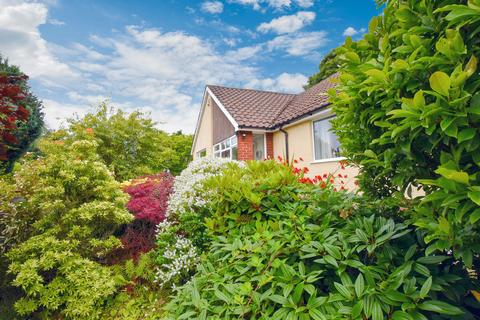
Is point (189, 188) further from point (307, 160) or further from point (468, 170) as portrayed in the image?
point (307, 160)

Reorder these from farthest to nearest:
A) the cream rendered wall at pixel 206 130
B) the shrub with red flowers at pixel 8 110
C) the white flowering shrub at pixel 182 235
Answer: the cream rendered wall at pixel 206 130, the white flowering shrub at pixel 182 235, the shrub with red flowers at pixel 8 110

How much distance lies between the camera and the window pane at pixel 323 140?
9.25 m

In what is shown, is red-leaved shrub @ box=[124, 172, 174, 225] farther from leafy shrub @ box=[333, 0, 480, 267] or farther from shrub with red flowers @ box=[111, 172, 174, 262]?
leafy shrub @ box=[333, 0, 480, 267]

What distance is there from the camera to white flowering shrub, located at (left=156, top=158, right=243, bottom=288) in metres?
3.43

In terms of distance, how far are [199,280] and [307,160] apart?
29.2ft

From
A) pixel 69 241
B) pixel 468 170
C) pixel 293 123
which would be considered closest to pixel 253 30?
pixel 293 123

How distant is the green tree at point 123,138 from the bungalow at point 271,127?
3.90 m

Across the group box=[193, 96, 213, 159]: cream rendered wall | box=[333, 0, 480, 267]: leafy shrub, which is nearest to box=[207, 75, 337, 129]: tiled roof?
box=[193, 96, 213, 159]: cream rendered wall

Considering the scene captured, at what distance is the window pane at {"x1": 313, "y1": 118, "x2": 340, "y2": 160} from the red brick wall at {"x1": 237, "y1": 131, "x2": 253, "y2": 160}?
3199 millimetres

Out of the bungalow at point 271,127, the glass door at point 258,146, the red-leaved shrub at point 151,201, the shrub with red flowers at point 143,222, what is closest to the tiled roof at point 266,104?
the bungalow at point 271,127

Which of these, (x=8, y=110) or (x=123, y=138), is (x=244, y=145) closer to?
(x=123, y=138)

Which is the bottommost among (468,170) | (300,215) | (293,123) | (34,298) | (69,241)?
(34,298)

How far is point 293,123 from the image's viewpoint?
35.1 ft

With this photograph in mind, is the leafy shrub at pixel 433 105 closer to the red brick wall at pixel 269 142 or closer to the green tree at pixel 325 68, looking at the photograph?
the red brick wall at pixel 269 142
